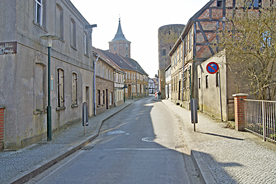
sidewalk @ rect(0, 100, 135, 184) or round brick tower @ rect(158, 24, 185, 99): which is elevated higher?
round brick tower @ rect(158, 24, 185, 99)

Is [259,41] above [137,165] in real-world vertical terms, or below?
above

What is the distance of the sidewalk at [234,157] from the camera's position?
4309 millimetres

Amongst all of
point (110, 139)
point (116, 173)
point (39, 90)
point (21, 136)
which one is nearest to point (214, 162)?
point (116, 173)

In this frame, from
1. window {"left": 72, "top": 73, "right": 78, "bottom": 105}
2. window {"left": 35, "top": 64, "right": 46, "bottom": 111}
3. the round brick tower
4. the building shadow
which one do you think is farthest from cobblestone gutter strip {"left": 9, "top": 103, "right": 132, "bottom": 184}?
the round brick tower

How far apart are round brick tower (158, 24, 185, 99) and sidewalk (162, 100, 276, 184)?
4500 centimetres

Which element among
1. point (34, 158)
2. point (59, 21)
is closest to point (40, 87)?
point (34, 158)

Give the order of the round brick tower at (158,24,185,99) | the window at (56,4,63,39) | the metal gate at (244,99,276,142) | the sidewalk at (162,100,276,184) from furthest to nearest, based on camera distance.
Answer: the round brick tower at (158,24,185,99) < the window at (56,4,63,39) < the metal gate at (244,99,276,142) < the sidewalk at (162,100,276,184)

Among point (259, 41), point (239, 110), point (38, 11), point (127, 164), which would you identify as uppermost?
point (38, 11)

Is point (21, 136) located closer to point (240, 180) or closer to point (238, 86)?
point (240, 180)

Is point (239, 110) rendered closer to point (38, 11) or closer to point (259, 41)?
point (259, 41)

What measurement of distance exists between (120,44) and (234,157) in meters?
77.5

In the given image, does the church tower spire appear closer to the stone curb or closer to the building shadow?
the building shadow

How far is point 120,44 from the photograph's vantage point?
80.6 metres

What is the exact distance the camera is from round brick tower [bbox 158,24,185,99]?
5394cm
